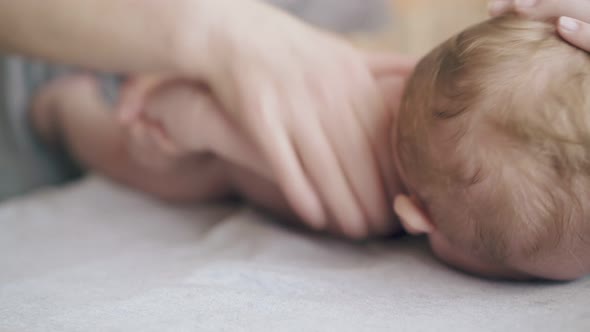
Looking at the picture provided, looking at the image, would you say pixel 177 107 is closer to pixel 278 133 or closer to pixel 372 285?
pixel 278 133

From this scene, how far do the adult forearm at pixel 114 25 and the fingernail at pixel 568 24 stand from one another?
47cm

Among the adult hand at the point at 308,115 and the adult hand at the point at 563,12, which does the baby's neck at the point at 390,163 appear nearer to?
the adult hand at the point at 308,115

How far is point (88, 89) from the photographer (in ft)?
4.25

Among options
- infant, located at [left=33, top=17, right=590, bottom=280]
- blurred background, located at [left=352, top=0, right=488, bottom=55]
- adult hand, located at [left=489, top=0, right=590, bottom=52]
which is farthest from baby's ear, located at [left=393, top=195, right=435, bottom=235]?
blurred background, located at [left=352, top=0, right=488, bottom=55]

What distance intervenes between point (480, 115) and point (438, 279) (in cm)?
20

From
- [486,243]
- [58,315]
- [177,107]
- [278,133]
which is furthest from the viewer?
[177,107]

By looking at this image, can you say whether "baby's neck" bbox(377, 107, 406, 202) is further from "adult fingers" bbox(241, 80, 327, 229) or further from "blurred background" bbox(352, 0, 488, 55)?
"blurred background" bbox(352, 0, 488, 55)

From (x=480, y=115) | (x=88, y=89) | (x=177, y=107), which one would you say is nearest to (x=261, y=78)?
(x=177, y=107)

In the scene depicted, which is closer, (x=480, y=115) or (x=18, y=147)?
(x=480, y=115)

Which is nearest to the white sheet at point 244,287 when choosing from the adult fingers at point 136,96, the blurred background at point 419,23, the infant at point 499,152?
the infant at point 499,152

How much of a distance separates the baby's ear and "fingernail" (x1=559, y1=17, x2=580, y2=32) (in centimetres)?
27

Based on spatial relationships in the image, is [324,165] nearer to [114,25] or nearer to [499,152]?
[499,152]

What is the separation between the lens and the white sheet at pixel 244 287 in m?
0.54

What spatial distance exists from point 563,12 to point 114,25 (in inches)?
23.8
